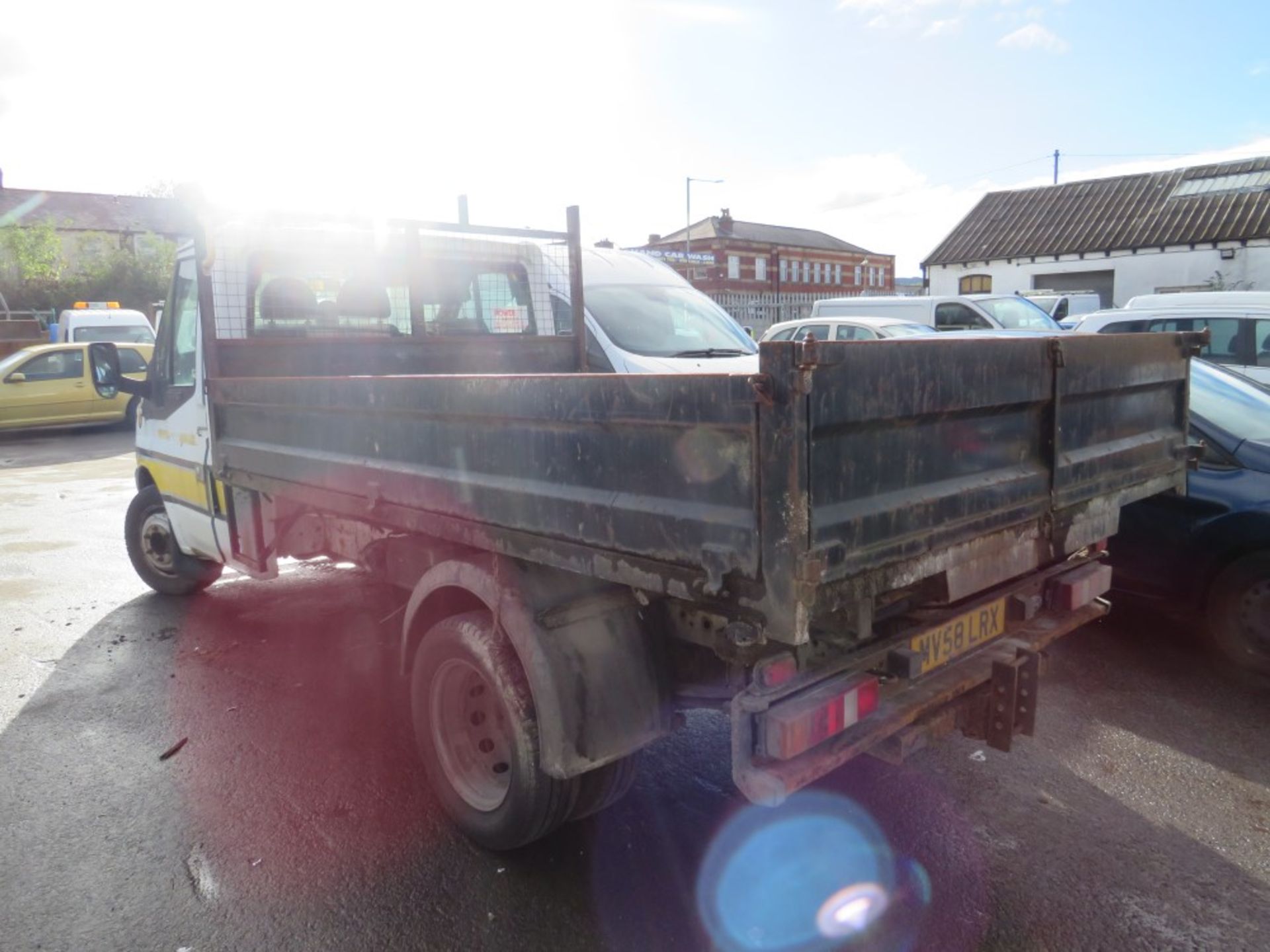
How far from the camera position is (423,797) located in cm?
369

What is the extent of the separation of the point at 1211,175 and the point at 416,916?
110ft

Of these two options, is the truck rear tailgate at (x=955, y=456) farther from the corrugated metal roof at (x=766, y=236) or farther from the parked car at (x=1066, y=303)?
the corrugated metal roof at (x=766, y=236)

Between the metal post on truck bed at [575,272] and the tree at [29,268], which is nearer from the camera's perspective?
the metal post on truck bed at [575,272]

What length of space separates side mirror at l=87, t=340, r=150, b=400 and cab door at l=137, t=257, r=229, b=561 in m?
0.08

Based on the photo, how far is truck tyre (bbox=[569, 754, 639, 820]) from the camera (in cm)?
312

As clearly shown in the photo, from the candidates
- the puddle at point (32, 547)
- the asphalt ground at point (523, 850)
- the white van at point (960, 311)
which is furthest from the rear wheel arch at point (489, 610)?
the white van at point (960, 311)

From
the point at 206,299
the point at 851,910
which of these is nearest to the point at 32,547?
the point at 206,299

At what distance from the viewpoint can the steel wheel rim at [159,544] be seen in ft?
20.1

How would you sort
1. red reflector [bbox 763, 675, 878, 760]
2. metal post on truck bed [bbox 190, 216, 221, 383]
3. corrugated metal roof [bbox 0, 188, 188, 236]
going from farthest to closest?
corrugated metal roof [bbox 0, 188, 188, 236]
metal post on truck bed [bbox 190, 216, 221, 383]
red reflector [bbox 763, 675, 878, 760]

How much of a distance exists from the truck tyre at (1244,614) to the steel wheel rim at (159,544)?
20.5 ft

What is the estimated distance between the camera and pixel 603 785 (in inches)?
124

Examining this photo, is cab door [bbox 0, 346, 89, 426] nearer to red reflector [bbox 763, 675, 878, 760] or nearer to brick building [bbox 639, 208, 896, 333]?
red reflector [bbox 763, 675, 878, 760]

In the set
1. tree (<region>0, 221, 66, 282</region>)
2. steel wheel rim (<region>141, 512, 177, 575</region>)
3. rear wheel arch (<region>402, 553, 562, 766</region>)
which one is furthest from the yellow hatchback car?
tree (<region>0, 221, 66, 282</region>)

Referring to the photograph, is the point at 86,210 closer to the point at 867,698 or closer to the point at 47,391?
the point at 47,391
